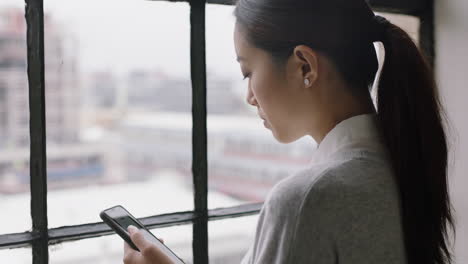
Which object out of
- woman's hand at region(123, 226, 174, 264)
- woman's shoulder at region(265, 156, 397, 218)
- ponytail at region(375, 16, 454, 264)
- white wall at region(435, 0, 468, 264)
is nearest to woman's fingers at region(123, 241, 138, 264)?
woman's hand at region(123, 226, 174, 264)

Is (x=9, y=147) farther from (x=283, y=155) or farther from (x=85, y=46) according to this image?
(x=283, y=155)

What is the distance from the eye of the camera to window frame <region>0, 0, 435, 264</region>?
741 millimetres

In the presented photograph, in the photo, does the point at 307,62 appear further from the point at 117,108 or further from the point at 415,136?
the point at 117,108

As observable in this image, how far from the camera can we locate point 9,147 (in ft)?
2.46

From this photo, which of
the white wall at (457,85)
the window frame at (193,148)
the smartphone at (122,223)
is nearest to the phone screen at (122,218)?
the smartphone at (122,223)

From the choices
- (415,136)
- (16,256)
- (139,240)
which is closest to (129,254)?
(139,240)

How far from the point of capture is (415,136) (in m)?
0.55

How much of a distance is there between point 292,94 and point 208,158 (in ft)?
1.34

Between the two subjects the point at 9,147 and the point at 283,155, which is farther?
the point at 283,155

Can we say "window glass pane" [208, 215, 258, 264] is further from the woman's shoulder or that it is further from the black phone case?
the woman's shoulder

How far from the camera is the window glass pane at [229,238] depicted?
3.13 feet

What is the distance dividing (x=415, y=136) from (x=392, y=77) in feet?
0.23

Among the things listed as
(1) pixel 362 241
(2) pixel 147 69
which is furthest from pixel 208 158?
(1) pixel 362 241

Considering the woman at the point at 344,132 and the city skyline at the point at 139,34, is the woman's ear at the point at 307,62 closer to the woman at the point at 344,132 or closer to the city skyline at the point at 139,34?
the woman at the point at 344,132
